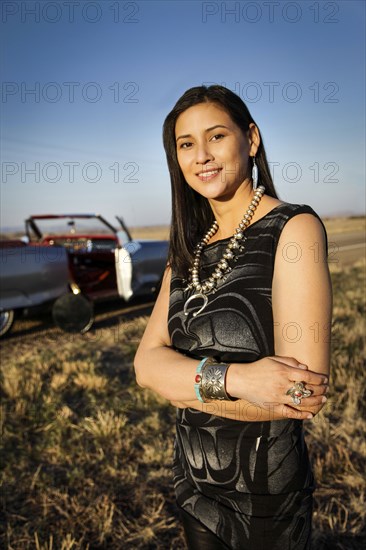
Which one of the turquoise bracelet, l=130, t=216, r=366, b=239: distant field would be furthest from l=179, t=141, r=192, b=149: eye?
l=130, t=216, r=366, b=239: distant field

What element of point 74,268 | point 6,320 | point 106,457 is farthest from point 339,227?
point 106,457

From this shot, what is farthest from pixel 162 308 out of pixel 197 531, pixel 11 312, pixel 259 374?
pixel 11 312

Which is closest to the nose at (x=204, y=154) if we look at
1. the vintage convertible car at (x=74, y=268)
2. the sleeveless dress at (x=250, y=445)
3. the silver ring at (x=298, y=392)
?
the sleeveless dress at (x=250, y=445)

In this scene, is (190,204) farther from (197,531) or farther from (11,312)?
(11,312)

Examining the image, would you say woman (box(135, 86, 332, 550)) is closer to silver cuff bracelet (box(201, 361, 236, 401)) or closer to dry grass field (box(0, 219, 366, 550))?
silver cuff bracelet (box(201, 361, 236, 401))

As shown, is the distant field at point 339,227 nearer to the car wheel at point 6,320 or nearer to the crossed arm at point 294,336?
the car wheel at point 6,320

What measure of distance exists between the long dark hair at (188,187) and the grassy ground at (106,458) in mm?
1627

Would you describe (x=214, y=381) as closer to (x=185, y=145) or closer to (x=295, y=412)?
(x=295, y=412)

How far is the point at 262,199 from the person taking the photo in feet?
5.31

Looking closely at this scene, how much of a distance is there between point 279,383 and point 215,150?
78cm

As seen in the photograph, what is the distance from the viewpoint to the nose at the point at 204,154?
160 cm

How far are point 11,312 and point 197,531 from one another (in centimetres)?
530

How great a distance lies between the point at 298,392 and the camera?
1308 millimetres

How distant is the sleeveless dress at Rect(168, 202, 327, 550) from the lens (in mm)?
1463
